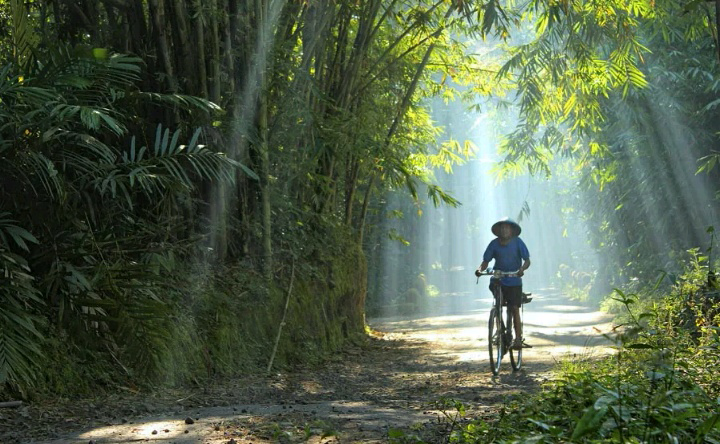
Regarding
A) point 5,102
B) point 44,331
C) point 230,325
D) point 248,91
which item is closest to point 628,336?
point 44,331

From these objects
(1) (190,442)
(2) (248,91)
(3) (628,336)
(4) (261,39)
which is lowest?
(1) (190,442)

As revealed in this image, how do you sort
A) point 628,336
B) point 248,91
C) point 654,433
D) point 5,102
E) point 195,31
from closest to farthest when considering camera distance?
point 654,433, point 628,336, point 5,102, point 195,31, point 248,91

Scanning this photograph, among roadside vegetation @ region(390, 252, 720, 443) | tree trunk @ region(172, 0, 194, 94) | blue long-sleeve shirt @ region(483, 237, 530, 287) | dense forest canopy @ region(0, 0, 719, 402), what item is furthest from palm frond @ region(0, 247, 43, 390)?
blue long-sleeve shirt @ region(483, 237, 530, 287)

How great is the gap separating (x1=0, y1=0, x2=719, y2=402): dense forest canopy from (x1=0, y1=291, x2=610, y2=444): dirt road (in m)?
0.42

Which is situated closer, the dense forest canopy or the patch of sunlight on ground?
the dense forest canopy

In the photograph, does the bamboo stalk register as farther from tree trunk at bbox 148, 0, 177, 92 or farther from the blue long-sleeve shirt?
tree trunk at bbox 148, 0, 177, 92

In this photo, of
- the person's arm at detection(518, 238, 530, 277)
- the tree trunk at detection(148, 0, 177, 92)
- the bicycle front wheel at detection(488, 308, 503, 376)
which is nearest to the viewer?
the tree trunk at detection(148, 0, 177, 92)

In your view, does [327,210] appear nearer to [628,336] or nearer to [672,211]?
[628,336]

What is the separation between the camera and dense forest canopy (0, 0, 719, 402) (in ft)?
19.9

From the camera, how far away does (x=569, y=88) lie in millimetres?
14680

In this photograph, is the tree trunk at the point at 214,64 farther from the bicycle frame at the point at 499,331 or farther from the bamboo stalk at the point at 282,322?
the bicycle frame at the point at 499,331

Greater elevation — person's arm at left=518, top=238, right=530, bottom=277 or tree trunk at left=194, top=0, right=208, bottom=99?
tree trunk at left=194, top=0, right=208, bottom=99

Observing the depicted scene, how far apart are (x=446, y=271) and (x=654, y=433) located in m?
47.1

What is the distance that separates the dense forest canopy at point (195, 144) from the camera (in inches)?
238
